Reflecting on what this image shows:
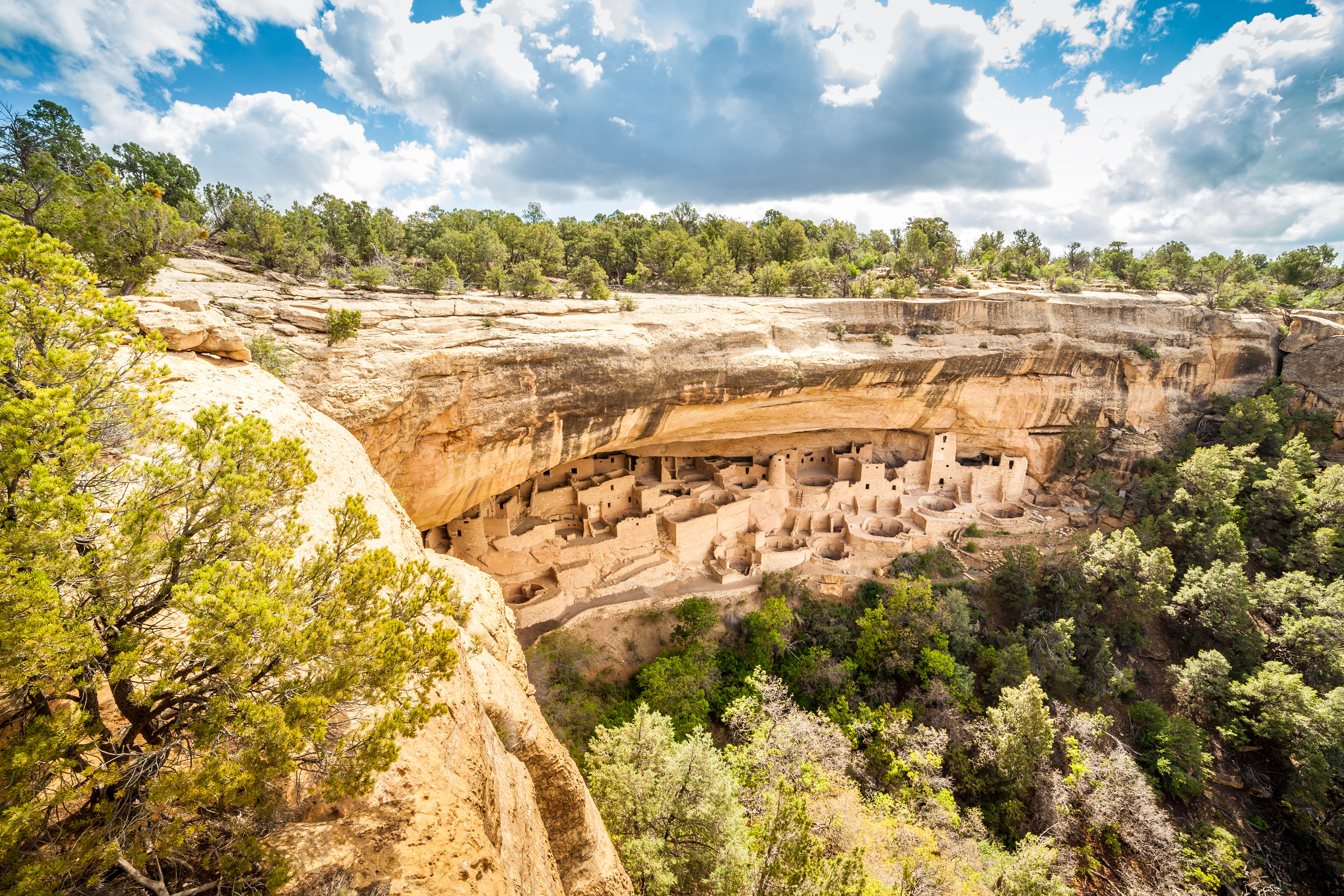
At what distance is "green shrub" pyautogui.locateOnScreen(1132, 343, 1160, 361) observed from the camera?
782 inches

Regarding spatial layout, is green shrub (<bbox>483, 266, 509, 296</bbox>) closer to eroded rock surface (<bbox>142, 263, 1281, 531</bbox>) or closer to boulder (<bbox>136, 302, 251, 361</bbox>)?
eroded rock surface (<bbox>142, 263, 1281, 531</bbox>)

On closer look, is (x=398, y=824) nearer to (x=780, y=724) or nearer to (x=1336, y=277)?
(x=780, y=724)

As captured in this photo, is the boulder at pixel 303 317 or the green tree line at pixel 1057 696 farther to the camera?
the green tree line at pixel 1057 696

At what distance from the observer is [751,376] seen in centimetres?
1449

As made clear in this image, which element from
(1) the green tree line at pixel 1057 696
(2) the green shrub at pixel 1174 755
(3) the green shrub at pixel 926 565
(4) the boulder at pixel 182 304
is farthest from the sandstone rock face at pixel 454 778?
(2) the green shrub at pixel 1174 755

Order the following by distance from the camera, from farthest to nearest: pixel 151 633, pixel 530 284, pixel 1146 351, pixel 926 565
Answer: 1. pixel 1146 351
2. pixel 926 565
3. pixel 530 284
4. pixel 151 633

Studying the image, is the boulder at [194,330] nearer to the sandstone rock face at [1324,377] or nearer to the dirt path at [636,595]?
the dirt path at [636,595]

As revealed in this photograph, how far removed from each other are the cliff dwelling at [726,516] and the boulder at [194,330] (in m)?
7.25

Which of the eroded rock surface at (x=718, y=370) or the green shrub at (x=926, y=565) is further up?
the eroded rock surface at (x=718, y=370)

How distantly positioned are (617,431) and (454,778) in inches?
411

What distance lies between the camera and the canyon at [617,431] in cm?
469

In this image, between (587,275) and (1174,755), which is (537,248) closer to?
(587,275)

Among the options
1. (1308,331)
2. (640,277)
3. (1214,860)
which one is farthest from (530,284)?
(1308,331)

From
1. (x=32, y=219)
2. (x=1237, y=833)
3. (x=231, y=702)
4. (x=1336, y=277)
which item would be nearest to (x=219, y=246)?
(x=32, y=219)
